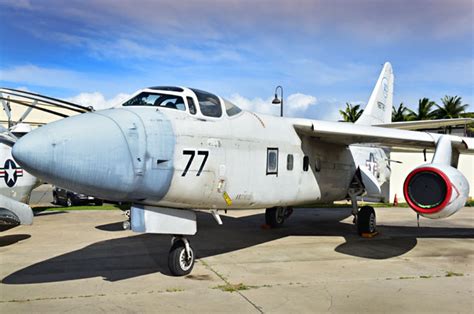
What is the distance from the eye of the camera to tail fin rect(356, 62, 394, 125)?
14.1 meters

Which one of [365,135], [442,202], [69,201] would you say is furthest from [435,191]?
[69,201]

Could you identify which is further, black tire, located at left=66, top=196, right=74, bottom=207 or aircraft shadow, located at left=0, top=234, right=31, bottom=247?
black tire, located at left=66, top=196, right=74, bottom=207

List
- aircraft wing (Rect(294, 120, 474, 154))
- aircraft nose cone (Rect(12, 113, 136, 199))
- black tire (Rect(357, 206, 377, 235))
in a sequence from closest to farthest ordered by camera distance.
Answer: aircraft nose cone (Rect(12, 113, 136, 199)) < aircraft wing (Rect(294, 120, 474, 154)) < black tire (Rect(357, 206, 377, 235))

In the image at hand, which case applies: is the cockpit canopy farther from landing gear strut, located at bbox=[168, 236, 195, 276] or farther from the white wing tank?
the white wing tank

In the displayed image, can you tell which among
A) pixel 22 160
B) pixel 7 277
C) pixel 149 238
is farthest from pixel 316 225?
pixel 22 160

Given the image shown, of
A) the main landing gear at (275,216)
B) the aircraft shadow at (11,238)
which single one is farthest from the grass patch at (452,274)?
the aircraft shadow at (11,238)

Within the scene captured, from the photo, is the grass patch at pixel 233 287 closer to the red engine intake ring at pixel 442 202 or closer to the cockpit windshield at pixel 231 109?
the cockpit windshield at pixel 231 109

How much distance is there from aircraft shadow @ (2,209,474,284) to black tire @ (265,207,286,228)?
28cm

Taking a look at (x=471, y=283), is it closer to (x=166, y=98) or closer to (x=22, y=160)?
(x=166, y=98)

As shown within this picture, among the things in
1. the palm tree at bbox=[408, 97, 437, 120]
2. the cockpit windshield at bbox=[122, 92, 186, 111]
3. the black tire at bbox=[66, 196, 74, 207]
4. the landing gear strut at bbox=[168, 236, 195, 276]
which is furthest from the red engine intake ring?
the palm tree at bbox=[408, 97, 437, 120]

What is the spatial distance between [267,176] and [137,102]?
2.80m

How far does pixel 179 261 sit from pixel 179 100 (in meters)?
2.63

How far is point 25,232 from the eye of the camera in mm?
11594

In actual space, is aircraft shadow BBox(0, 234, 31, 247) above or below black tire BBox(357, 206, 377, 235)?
below
